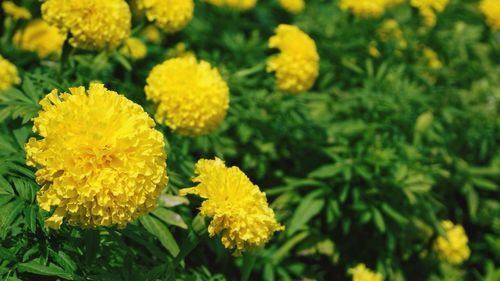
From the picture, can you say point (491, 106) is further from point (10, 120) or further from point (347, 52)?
point (10, 120)

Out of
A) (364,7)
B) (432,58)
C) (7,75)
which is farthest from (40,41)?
(432,58)

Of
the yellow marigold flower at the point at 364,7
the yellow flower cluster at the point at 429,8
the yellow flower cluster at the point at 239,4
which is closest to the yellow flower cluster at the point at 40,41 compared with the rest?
the yellow flower cluster at the point at 239,4

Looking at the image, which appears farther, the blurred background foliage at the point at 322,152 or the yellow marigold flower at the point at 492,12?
the yellow marigold flower at the point at 492,12

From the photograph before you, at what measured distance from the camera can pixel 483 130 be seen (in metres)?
4.57

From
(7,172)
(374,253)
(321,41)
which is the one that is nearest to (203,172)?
(7,172)

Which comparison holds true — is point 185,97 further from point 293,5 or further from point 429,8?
point 429,8

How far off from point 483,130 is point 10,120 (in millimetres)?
3167

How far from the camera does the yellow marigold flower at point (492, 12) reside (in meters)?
5.18

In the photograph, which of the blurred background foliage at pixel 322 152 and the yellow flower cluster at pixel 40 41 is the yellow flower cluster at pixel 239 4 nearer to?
the blurred background foliage at pixel 322 152

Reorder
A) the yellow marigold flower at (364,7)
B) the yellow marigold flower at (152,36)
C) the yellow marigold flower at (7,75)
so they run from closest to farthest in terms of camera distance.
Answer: the yellow marigold flower at (7,75), the yellow marigold flower at (152,36), the yellow marigold flower at (364,7)

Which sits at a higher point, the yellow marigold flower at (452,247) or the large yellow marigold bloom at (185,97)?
the large yellow marigold bloom at (185,97)

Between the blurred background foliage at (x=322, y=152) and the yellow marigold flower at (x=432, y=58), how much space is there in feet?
0.10

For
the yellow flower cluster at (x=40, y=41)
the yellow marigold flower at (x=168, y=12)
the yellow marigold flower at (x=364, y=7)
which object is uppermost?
the yellow marigold flower at (x=168, y=12)

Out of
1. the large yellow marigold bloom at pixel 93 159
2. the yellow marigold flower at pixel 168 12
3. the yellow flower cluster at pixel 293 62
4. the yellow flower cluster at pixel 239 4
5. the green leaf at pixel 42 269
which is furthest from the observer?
the yellow flower cluster at pixel 239 4
